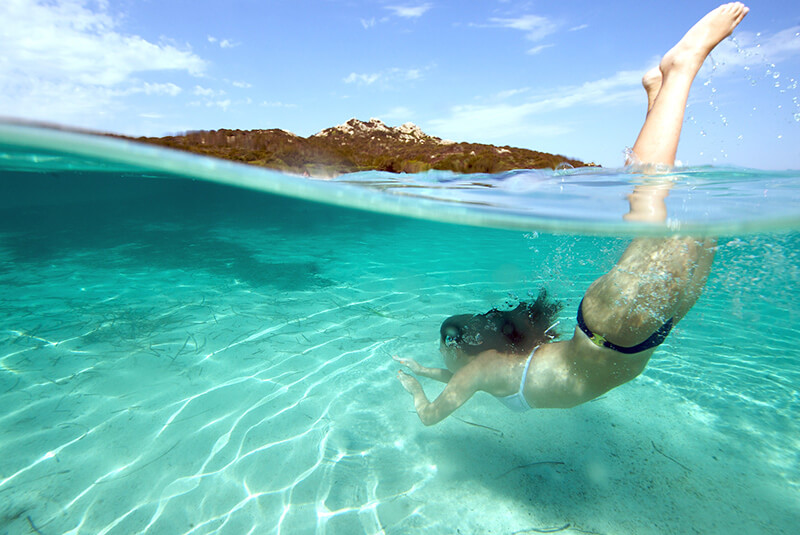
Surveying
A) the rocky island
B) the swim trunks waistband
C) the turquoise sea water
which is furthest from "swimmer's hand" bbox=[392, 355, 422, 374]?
the rocky island

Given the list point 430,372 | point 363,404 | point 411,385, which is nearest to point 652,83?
point 430,372

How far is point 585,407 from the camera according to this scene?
18.1 ft

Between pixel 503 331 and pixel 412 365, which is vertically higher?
pixel 503 331

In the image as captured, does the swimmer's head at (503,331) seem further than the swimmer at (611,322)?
Yes

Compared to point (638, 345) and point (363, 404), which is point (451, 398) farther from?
point (638, 345)

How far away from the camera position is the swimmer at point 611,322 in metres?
3.29

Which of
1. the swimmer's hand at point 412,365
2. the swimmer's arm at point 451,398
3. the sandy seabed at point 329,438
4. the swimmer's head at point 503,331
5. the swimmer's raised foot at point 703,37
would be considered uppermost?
the swimmer's raised foot at point 703,37

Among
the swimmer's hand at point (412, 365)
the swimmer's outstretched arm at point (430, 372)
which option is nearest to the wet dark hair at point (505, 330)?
the swimmer's outstretched arm at point (430, 372)

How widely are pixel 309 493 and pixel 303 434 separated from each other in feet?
2.96

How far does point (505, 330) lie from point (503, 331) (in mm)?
26

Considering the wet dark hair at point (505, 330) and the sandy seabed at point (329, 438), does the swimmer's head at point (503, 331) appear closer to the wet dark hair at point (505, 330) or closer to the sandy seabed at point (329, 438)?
the wet dark hair at point (505, 330)

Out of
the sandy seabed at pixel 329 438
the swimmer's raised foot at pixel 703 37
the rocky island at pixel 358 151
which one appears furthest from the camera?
the rocky island at pixel 358 151

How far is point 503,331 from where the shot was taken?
14.0 feet

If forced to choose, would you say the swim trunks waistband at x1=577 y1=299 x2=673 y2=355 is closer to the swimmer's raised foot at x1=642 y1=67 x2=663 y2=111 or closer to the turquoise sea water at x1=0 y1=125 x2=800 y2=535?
the turquoise sea water at x1=0 y1=125 x2=800 y2=535
